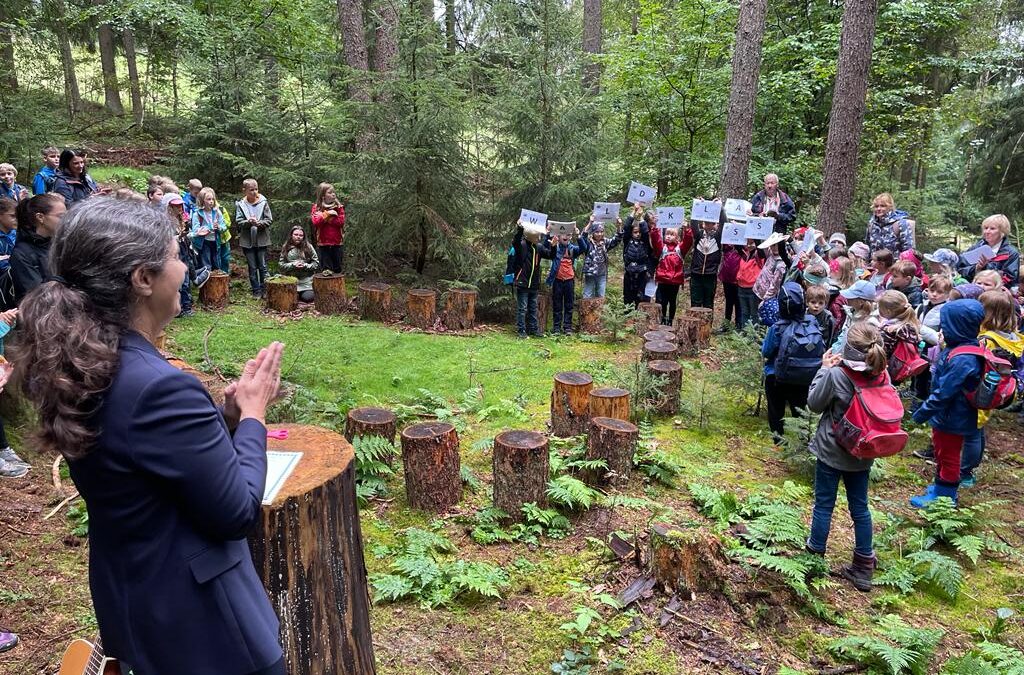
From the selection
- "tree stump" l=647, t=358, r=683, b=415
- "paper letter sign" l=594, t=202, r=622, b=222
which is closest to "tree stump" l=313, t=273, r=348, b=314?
"paper letter sign" l=594, t=202, r=622, b=222

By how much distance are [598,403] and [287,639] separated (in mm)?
4290

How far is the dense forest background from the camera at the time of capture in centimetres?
1161

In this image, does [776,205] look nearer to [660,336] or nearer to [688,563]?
[660,336]

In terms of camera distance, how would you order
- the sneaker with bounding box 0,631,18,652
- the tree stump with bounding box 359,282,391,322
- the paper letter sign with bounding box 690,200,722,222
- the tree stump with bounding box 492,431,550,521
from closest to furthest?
the sneaker with bounding box 0,631,18,652 < the tree stump with bounding box 492,431,550,521 < the paper letter sign with bounding box 690,200,722,222 < the tree stump with bounding box 359,282,391,322

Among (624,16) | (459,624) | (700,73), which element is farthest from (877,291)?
(624,16)

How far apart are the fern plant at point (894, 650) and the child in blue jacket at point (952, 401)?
2021 mm

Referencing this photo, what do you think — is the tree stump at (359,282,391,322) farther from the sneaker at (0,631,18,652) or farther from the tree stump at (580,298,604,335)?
the sneaker at (0,631,18,652)

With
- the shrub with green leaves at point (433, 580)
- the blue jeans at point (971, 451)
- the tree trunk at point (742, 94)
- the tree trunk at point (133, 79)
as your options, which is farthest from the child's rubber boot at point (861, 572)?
the tree trunk at point (133, 79)

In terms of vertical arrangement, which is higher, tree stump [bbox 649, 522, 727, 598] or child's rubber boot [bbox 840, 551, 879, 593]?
tree stump [bbox 649, 522, 727, 598]

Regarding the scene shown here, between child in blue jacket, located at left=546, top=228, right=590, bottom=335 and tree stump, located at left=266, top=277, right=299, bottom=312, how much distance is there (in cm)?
432

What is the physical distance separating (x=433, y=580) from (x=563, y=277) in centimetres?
716

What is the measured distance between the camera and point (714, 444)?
715 cm

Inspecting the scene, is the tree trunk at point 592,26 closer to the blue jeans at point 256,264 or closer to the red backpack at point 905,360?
the blue jeans at point 256,264

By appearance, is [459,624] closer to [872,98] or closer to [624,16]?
[872,98]
